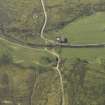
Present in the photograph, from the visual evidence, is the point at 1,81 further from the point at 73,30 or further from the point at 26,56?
the point at 73,30

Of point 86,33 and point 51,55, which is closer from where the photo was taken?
point 51,55

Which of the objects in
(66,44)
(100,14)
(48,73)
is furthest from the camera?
(100,14)

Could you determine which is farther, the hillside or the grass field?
the grass field

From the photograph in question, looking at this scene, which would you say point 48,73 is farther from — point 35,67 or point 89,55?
point 89,55

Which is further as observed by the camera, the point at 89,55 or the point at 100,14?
the point at 100,14

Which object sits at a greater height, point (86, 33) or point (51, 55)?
point (86, 33)

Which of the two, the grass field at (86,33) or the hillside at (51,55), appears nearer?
the hillside at (51,55)

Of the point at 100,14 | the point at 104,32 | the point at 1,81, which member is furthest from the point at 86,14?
the point at 1,81

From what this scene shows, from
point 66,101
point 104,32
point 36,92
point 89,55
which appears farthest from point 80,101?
point 104,32

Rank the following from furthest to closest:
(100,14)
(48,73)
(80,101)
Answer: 1. (100,14)
2. (48,73)
3. (80,101)
